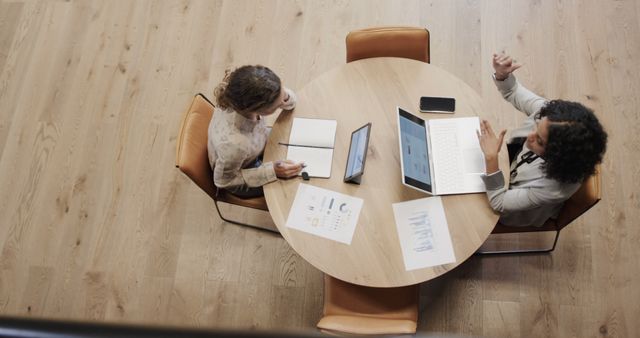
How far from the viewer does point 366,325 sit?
5.78 ft

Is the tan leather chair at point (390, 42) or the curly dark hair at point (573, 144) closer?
the curly dark hair at point (573, 144)

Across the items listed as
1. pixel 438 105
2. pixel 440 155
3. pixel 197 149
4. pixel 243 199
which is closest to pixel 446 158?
pixel 440 155

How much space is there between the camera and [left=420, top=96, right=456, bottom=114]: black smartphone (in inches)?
76.7

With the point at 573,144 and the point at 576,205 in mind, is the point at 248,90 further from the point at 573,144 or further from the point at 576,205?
the point at 576,205

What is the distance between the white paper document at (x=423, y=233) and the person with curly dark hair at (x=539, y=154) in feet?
0.72

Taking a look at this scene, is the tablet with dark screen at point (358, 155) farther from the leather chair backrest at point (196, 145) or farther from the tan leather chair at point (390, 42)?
the leather chair backrest at point (196, 145)

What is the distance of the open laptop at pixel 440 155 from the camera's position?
5.92 ft

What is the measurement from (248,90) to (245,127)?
0.65 ft

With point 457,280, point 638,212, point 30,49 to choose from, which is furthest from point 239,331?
point 30,49

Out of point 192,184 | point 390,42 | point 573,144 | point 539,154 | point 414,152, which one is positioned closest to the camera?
point 573,144

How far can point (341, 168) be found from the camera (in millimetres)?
1913

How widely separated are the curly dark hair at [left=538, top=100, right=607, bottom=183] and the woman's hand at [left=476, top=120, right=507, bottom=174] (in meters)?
0.18

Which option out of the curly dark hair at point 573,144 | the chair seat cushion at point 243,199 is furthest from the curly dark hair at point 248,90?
the curly dark hair at point 573,144

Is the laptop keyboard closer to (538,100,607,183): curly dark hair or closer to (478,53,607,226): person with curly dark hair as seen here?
(478,53,607,226): person with curly dark hair
